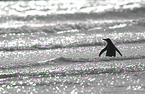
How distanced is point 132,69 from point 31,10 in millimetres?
4326

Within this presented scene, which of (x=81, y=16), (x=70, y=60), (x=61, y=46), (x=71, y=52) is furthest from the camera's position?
(x=81, y=16)

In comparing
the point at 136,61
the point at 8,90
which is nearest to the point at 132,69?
the point at 136,61

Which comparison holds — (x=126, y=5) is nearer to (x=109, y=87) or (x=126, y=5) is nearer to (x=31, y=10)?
(x=31, y=10)

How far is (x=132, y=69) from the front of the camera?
2871 mm

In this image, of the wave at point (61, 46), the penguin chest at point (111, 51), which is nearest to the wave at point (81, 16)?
the wave at point (61, 46)

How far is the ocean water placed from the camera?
2543 millimetres

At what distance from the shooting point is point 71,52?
350 centimetres

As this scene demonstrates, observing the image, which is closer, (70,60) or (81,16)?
(70,60)

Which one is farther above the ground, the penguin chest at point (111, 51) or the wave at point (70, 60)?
the penguin chest at point (111, 51)

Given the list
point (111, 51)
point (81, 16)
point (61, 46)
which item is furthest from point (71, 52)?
point (81, 16)

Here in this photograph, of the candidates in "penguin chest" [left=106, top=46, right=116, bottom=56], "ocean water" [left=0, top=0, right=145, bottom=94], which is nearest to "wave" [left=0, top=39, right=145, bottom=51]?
"ocean water" [left=0, top=0, right=145, bottom=94]

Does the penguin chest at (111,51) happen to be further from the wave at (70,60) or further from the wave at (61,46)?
the wave at (61,46)

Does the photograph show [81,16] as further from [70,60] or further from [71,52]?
[70,60]

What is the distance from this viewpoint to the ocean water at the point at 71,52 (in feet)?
8.34
